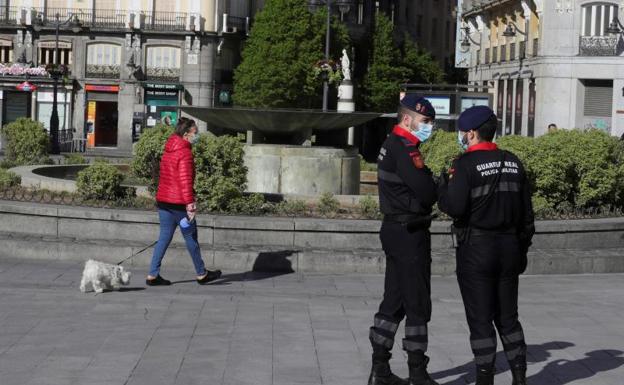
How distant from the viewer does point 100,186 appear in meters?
15.5

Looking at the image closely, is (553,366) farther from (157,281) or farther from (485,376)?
(157,281)

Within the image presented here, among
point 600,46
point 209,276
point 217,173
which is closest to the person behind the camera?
point 209,276

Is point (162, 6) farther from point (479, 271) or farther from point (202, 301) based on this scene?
point (479, 271)

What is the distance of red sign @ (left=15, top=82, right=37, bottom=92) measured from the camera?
60406mm

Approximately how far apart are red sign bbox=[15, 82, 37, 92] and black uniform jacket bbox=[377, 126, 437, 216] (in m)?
54.2

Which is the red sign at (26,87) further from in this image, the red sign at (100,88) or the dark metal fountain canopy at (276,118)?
the dark metal fountain canopy at (276,118)

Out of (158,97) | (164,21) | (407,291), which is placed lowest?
(407,291)

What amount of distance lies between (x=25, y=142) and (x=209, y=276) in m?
11.9

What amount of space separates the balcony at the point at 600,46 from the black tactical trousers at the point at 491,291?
136 ft

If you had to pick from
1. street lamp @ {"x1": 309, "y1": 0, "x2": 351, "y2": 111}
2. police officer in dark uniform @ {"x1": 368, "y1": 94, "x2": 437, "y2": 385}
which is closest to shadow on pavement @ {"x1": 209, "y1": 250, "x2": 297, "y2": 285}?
police officer in dark uniform @ {"x1": 368, "y1": 94, "x2": 437, "y2": 385}

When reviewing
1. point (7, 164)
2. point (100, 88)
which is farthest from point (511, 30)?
point (7, 164)

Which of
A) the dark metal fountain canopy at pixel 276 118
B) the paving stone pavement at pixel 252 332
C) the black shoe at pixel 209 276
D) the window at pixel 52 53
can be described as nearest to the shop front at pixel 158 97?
the window at pixel 52 53

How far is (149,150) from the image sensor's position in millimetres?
16641

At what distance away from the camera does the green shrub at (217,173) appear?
48.9 feet
